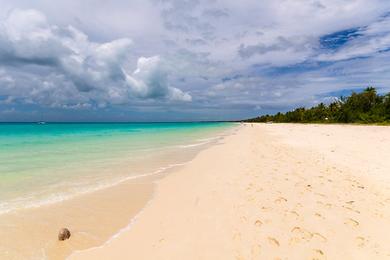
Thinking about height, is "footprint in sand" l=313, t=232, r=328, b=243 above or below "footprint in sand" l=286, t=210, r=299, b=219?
below

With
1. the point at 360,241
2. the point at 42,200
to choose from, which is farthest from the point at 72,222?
the point at 360,241

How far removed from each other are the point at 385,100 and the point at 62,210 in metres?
82.2

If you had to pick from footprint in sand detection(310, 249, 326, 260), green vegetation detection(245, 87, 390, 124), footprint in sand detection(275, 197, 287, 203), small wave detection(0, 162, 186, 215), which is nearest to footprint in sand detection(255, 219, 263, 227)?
footprint in sand detection(310, 249, 326, 260)

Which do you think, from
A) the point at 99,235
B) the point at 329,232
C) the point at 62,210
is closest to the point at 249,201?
the point at 329,232

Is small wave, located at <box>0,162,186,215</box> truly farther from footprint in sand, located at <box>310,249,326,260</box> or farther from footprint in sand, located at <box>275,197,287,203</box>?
footprint in sand, located at <box>310,249,326,260</box>

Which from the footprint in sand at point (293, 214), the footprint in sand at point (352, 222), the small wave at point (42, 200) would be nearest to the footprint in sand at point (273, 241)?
the footprint in sand at point (293, 214)

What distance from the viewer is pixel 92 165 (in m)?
13.8

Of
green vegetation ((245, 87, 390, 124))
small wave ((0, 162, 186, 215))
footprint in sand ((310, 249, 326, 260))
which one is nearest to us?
footprint in sand ((310, 249, 326, 260))

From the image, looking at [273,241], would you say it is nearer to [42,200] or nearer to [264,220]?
[264,220]

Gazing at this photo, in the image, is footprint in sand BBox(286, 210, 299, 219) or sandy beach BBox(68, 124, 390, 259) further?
footprint in sand BBox(286, 210, 299, 219)

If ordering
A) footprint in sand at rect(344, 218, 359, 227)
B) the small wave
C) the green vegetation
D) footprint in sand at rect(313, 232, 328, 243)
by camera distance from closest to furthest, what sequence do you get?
footprint in sand at rect(313, 232, 328, 243)
footprint in sand at rect(344, 218, 359, 227)
the small wave
the green vegetation

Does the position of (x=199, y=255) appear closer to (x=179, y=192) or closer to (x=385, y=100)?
(x=179, y=192)

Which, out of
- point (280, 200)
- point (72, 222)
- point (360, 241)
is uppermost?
point (280, 200)

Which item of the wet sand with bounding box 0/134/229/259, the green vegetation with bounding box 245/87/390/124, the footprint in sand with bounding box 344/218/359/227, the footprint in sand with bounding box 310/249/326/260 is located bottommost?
the wet sand with bounding box 0/134/229/259
